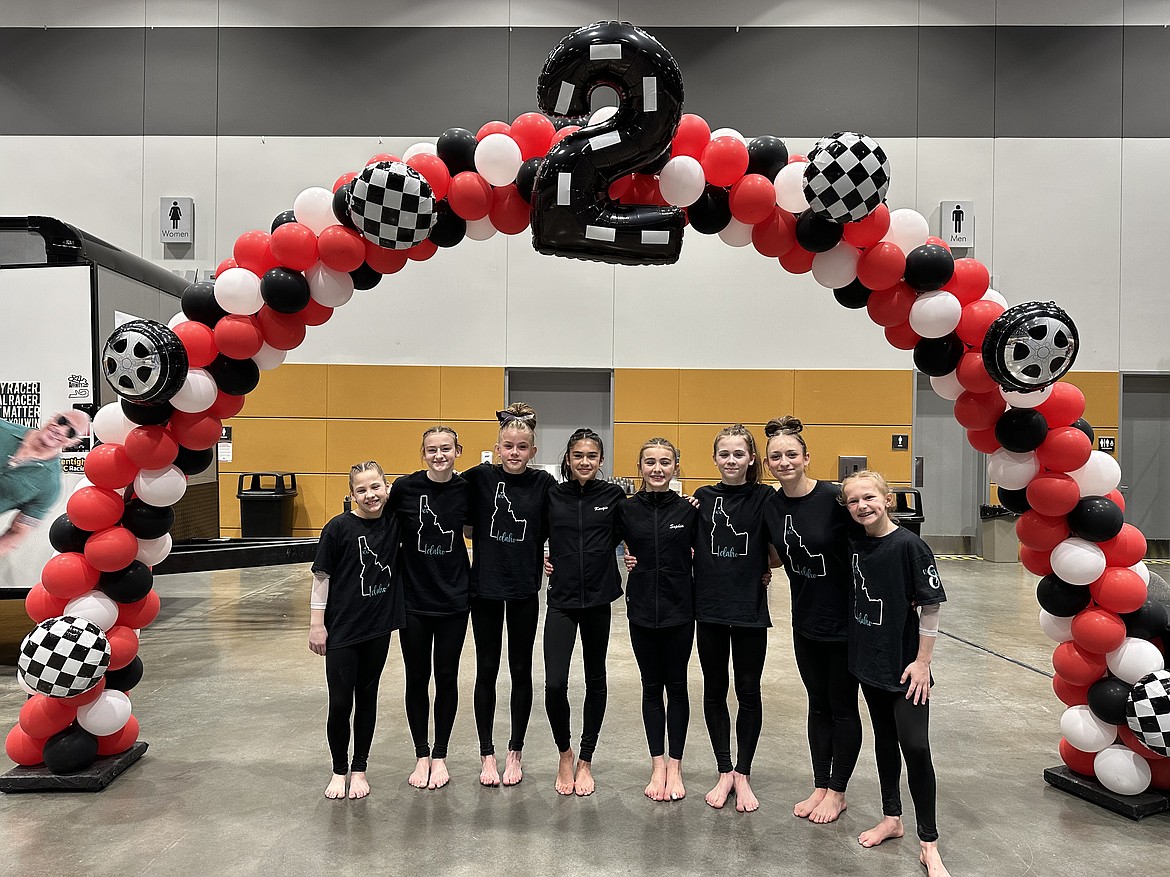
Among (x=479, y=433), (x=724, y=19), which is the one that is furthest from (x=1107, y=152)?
(x=479, y=433)

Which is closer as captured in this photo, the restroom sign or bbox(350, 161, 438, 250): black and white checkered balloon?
bbox(350, 161, 438, 250): black and white checkered balloon

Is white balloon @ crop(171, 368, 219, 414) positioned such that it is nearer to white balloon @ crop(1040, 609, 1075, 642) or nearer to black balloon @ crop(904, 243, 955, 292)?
black balloon @ crop(904, 243, 955, 292)

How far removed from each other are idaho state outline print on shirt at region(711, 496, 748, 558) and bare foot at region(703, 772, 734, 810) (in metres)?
0.86

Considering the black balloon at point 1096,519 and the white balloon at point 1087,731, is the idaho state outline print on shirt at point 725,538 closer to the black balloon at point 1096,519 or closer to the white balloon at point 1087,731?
the black balloon at point 1096,519

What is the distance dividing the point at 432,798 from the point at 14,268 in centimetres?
375

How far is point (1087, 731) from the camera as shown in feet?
9.71

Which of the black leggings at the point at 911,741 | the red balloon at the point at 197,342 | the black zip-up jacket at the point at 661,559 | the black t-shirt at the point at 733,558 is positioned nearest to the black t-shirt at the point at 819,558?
the black t-shirt at the point at 733,558

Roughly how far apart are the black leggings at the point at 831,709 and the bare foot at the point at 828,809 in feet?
0.08

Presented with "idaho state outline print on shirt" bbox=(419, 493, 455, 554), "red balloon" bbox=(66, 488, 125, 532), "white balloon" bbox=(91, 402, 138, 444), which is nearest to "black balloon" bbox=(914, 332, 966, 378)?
"idaho state outline print on shirt" bbox=(419, 493, 455, 554)

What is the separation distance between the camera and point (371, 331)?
8805 millimetres

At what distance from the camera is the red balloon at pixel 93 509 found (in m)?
2.96

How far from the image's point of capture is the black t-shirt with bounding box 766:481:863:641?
2.68m

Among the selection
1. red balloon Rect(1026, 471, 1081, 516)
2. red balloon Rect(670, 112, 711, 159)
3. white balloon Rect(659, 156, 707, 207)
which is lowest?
red balloon Rect(1026, 471, 1081, 516)

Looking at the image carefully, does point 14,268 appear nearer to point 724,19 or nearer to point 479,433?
point 479,433
